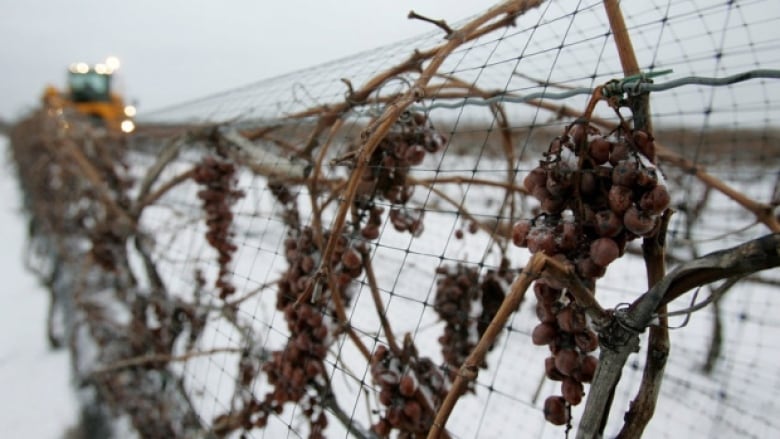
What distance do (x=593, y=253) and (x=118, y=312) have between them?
3.24 m

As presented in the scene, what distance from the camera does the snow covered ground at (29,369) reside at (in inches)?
107

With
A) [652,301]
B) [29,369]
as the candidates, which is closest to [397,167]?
[652,301]

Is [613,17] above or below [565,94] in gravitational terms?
above

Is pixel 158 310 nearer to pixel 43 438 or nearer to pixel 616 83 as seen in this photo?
pixel 43 438

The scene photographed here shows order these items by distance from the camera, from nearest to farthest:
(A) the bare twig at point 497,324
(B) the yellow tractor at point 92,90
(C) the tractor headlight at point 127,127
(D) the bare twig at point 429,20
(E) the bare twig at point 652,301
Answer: (E) the bare twig at point 652,301
(A) the bare twig at point 497,324
(D) the bare twig at point 429,20
(C) the tractor headlight at point 127,127
(B) the yellow tractor at point 92,90

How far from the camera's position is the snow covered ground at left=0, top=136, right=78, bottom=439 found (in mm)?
2707

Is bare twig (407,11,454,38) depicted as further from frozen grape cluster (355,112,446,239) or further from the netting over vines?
frozen grape cluster (355,112,446,239)

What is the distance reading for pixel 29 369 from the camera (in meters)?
3.32

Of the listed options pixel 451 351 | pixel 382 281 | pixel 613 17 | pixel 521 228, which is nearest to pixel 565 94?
pixel 613 17

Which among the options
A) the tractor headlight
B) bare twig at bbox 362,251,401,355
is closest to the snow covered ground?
the tractor headlight

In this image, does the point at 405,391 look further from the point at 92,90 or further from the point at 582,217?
the point at 92,90

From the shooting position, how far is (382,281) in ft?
10.1

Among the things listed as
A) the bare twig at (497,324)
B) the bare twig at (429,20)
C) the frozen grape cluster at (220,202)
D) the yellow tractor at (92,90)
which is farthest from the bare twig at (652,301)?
the yellow tractor at (92,90)

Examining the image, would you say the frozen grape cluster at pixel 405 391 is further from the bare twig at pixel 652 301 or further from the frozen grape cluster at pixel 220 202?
the frozen grape cluster at pixel 220 202
